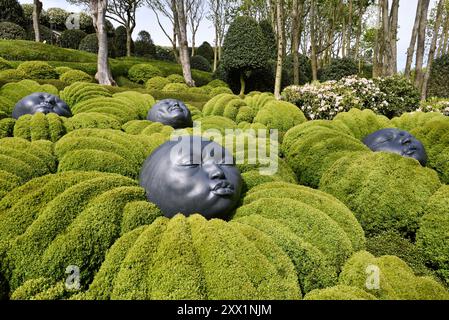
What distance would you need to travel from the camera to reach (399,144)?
584 cm

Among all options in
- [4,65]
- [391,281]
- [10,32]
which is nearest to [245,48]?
[4,65]

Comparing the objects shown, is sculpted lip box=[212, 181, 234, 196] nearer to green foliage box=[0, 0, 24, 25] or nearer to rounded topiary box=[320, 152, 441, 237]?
rounded topiary box=[320, 152, 441, 237]

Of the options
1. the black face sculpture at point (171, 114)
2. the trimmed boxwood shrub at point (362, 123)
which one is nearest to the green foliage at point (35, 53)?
the black face sculpture at point (171, 114)

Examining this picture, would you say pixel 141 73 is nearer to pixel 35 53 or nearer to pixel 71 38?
pixel 35 53

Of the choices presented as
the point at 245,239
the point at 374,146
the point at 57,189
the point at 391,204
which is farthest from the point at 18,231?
the point at 374,146

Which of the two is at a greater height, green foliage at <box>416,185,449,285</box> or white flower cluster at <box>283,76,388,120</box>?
white flower cluster at <box>283,76,388,120</box>

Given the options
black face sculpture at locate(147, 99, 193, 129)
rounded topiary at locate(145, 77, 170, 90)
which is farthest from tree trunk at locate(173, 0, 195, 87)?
black face sculpture at locate(147, 99, 193, 129)

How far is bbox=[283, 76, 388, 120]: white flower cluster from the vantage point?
34.3 feet

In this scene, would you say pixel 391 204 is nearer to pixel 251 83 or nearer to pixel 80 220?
pixel 80 220

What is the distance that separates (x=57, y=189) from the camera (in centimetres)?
303

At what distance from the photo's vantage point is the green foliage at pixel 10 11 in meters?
26.5

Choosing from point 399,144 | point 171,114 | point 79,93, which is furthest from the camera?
point 79,93

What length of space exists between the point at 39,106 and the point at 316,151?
488 centimetres

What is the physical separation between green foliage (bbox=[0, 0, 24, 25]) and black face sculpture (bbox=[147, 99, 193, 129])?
27063 mm
